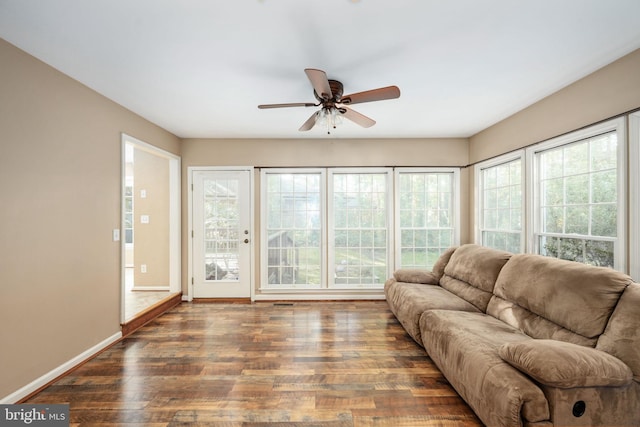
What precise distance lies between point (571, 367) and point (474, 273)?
1.58 m

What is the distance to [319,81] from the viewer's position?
1.90m

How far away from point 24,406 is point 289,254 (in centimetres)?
300

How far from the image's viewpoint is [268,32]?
179 cm

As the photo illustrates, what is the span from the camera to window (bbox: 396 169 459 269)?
432cm

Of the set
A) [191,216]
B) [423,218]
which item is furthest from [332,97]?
[191,216]

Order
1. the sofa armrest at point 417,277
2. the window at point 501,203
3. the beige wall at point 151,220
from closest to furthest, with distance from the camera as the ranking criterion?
1. the window at point 501,203
2. the sofa armrest at point 417,277
3. the beige wall at point 151,220

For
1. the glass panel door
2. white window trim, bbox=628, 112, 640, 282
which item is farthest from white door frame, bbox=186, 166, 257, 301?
white window trim, bbox=628, 112, 640, 282

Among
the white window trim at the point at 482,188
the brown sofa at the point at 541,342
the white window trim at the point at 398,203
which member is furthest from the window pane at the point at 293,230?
the white window trim at the point at 482,188

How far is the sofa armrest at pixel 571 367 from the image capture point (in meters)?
1.40

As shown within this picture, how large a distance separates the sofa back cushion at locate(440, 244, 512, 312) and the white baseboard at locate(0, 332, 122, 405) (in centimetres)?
381

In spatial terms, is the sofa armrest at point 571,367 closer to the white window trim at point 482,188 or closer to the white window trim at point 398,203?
the white window trim at point 482,188

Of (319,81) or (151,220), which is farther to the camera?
(151,220)

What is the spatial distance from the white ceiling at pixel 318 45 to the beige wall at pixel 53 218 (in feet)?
0.93

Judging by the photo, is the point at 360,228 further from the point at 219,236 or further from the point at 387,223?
the point at 219,236
